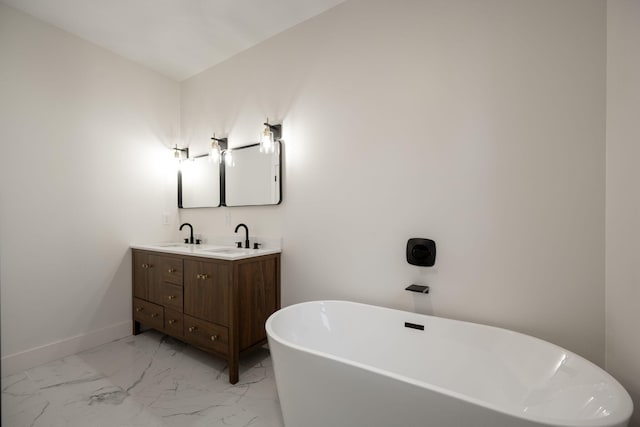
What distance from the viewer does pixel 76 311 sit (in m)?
2.16

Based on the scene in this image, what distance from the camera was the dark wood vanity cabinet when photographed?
69.8 inches

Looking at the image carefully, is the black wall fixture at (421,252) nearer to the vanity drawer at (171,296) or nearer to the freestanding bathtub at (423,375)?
the freestanding bathtub at (423,375)

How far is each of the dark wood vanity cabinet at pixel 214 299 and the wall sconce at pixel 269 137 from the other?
864 millimetres

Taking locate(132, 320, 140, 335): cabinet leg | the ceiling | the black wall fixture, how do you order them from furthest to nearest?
1. locate(132, 320, 140, 335): cabinet leg
2. the ceiling
3. the black wall fixture

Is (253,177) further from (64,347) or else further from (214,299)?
(64,347)

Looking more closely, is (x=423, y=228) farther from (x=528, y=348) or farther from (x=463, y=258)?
(x=528, y=348)

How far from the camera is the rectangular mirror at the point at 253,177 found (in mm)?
2164

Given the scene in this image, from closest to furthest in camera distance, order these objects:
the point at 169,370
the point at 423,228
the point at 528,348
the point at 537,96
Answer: the point at 528,348 → the point at 537,96 → the point at 423,228 → the point at 169,370

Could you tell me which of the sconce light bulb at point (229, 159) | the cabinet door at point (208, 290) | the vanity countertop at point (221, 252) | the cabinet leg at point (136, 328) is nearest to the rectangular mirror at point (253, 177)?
the sconce light bulb at point (229, 159)

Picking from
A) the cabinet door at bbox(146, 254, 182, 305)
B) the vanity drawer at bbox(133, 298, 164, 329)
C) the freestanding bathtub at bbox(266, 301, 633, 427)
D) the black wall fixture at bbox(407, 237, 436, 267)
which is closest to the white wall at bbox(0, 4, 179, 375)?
the vanity drawer at bbox(133, 298, 164, 329)

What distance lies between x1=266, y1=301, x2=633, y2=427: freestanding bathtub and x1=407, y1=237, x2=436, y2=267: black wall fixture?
12.0 inches

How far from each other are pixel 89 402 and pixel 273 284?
124cm

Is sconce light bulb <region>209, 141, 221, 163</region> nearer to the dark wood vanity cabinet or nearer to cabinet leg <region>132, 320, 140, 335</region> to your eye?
the dark wood vanity cabinet

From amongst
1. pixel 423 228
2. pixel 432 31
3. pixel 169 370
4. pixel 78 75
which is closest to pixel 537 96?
pixel 432 31
